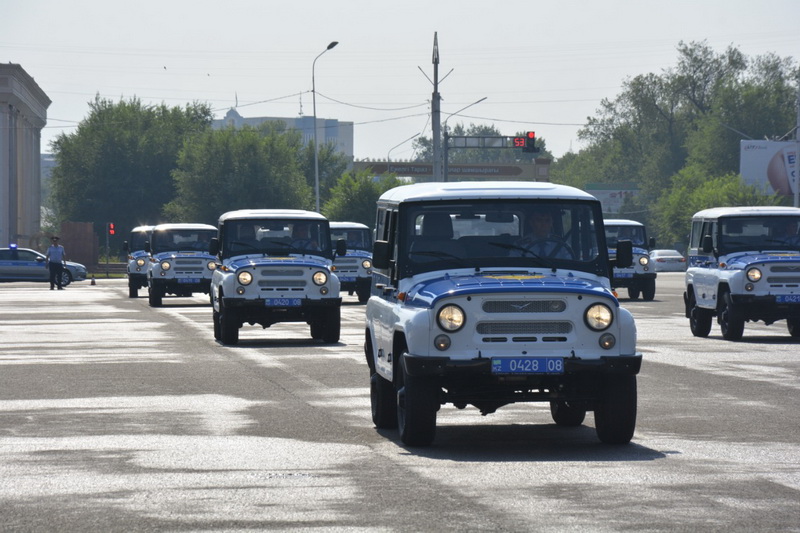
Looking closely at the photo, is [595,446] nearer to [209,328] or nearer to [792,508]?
[792,508]

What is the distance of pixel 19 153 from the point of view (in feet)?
378

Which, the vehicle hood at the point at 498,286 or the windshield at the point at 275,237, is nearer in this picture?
the vehicle hood at the point at 498,286

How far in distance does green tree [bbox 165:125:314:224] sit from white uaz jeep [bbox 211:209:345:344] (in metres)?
78.1

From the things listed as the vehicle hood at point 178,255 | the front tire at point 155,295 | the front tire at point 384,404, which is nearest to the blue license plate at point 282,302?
the front tire at point 384,404

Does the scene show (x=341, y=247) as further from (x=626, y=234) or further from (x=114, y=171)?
(x=114, y=171)

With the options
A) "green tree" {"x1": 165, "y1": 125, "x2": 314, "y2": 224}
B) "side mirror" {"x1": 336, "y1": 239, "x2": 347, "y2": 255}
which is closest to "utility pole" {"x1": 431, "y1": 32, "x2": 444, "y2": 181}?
"side mirror" {"x1": 336, "y1": 239, "x2": 347, "y2": 255}

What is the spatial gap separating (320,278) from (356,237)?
17.8 meters

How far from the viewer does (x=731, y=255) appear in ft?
79.0

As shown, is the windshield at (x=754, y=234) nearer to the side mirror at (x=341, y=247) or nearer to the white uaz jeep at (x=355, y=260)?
the side mirror at (x=341, y=247)

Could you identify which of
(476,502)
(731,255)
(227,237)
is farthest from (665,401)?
(227,237)

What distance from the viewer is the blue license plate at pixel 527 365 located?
1081 centimetres

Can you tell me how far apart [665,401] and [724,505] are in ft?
20.8

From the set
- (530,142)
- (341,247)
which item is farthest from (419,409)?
(530,142)

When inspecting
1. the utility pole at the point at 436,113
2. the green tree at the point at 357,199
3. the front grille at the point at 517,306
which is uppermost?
the utility pole at the point at 436,113
